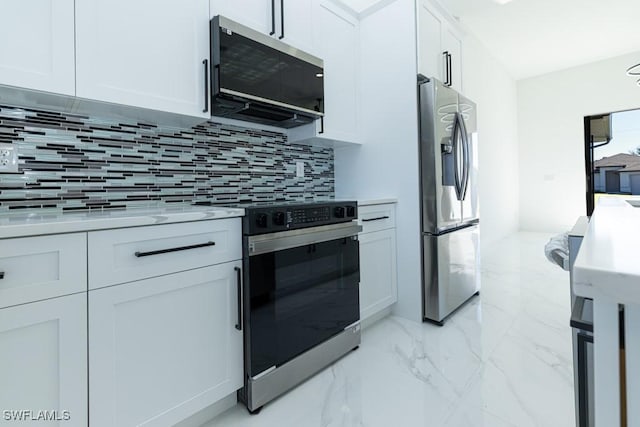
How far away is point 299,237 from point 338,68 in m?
1.45

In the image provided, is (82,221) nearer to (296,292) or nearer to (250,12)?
(296,292)

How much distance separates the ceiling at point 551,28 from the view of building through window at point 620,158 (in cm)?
110

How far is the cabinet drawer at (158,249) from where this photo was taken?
1021 millimetres

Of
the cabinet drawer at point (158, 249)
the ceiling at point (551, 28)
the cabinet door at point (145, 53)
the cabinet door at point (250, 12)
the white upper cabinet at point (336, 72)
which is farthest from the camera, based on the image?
the ceiling at point (551, 28)

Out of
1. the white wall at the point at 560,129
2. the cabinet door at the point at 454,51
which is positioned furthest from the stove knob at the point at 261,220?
the white wall at the point at 560,129

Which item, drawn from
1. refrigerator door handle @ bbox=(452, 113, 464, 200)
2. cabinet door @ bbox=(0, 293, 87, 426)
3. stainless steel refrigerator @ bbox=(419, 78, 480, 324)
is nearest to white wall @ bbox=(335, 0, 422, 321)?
stainless steel refrigerator @ bbox=(419, 78, 480, 324)

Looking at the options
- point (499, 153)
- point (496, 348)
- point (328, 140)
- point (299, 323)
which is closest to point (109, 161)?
point (299, 323)

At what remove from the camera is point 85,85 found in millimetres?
1256

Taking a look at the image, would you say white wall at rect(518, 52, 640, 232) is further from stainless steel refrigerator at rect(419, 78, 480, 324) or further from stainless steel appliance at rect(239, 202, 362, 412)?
stainless steel appliance at rect(239, 202, 362, 412)

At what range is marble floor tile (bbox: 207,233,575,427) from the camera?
1355mm

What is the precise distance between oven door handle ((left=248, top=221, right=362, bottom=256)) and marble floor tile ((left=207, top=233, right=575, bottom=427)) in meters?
0.71

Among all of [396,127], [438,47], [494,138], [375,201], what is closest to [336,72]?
[396,127]

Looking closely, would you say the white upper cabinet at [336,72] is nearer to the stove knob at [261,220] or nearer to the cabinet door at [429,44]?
the cabinet door at [429,44]

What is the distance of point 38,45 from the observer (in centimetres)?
115
